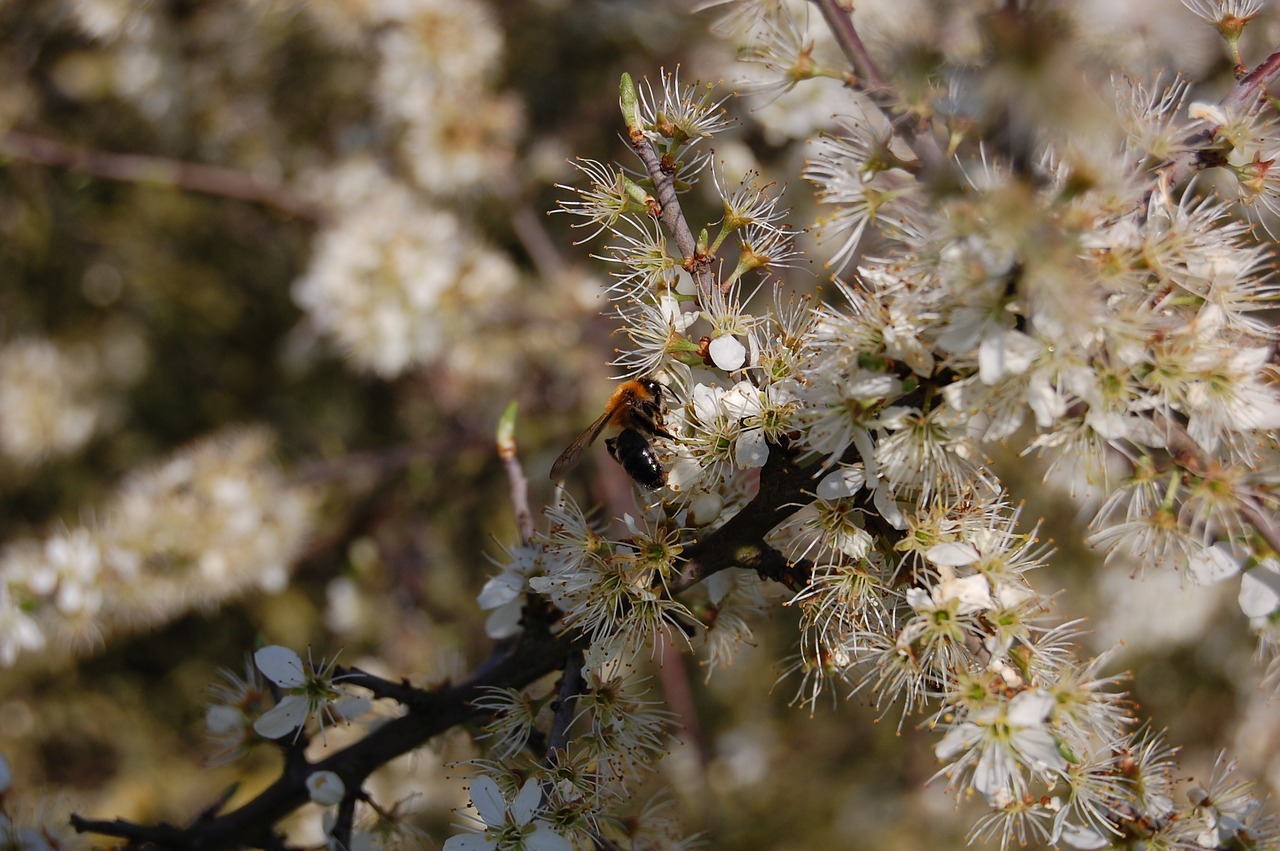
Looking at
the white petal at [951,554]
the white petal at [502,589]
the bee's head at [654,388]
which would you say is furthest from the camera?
the bee's head at [654,388]

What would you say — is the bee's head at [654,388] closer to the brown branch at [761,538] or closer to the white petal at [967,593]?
the brown branch at [761,538]

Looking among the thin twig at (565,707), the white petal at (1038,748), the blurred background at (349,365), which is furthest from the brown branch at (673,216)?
the blurred background at (349,365)

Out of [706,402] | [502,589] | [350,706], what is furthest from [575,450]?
[350,706]

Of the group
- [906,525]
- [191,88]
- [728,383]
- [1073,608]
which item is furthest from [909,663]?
[191,88]

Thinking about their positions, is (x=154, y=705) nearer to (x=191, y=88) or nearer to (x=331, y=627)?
(x=331, y=627)

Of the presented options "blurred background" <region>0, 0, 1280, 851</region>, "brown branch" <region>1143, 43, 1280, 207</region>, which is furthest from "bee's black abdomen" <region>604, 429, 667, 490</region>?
"blurred background" <region>0, 0, 1280, 851</region>

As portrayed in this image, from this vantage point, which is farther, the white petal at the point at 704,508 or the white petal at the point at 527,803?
the white petal at the point at 704,508

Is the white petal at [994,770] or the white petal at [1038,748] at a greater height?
the white petal at [1038,748]

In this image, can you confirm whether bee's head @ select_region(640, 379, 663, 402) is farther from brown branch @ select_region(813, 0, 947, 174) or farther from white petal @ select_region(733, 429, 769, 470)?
brown branch @ select_region(813, 0, 947, 174)

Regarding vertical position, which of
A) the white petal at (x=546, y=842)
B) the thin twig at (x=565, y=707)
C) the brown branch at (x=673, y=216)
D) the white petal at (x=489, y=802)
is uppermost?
the brown branch at (x=673, y=216)
